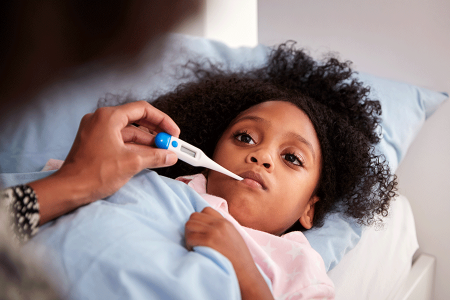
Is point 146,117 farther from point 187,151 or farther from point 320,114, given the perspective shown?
point 320,114

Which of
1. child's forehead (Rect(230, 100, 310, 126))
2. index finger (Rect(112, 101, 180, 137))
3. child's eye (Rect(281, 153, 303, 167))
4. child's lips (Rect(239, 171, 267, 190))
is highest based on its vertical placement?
index finger (Rect(112, 101, 180, 137))

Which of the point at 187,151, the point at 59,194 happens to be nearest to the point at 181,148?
the point at 187,151

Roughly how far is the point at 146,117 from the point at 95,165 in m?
0.18

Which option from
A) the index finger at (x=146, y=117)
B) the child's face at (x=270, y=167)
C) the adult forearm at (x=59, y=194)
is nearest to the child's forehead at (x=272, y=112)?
the child's face at (x=270, y=167)

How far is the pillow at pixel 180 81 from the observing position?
3.18 feet

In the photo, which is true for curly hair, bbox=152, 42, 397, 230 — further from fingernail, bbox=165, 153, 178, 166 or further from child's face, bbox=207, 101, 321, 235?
fingernail, bbox=165, 153, 178, 166

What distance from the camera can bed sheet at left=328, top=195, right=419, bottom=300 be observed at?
942mm

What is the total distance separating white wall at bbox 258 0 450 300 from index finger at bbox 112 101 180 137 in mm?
1040

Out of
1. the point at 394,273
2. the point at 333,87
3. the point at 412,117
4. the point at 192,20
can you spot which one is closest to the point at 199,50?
the point at 333,87

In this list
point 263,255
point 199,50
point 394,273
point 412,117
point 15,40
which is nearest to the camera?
point 15,40

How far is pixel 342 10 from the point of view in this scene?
4.84 feet

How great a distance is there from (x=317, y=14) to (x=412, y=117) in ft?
2.02

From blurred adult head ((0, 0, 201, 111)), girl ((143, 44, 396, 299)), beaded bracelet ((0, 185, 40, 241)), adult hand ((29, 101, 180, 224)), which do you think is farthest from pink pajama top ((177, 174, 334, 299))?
blurred adult head ((0, 0, 201, 111))

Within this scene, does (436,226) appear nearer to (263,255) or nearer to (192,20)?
(263,255)
